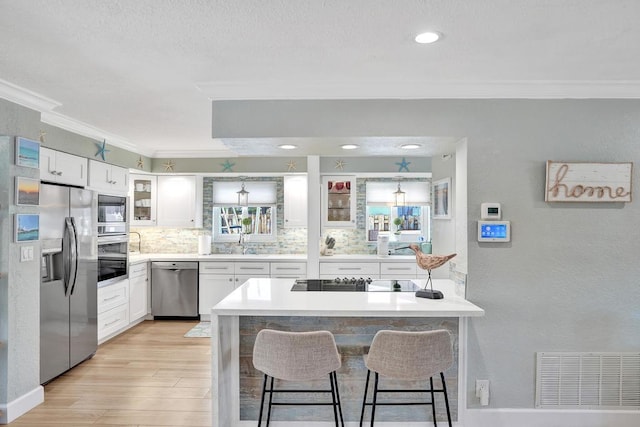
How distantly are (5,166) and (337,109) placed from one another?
2384 millimetres

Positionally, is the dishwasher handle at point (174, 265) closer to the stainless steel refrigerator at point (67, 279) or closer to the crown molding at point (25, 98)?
the stainless steel refrigerator at point (67, 279)

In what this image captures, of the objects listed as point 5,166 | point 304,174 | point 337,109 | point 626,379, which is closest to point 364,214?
point 304,174

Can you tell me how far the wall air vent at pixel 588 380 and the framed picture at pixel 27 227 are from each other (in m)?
3.76

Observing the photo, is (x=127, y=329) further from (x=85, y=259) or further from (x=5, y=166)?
(x=5, y=166)

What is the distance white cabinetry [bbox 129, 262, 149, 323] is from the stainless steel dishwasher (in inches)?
3.9

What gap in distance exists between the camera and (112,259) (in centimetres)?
467

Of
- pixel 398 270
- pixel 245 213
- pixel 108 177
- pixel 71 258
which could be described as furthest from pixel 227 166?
pixel 398 270

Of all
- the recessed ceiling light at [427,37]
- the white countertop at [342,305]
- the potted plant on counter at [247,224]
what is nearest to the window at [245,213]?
the potted plant on counter at [247,224]

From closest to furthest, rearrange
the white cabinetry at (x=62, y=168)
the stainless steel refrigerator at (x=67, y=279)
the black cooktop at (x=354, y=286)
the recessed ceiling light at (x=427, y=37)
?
1. the recessed ceiling light at (x=427, y=37)
2. the black cooktop at (x=354, y=286)
3. the stainless steel refrigerator at (x=67, y=279)
4. the white cabinetry at (x=62, y=168)

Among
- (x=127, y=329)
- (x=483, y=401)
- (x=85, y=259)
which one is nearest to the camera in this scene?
(x=483, y=401)

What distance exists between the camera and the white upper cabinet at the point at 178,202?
19.4ft

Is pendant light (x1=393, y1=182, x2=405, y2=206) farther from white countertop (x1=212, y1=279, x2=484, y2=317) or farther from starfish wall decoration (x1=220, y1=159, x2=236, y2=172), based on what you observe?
white countertop (x1=212, y1=279, x2=484, y2=317)

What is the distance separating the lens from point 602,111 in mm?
2775

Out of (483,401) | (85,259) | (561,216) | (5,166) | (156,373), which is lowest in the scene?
(156,373)
